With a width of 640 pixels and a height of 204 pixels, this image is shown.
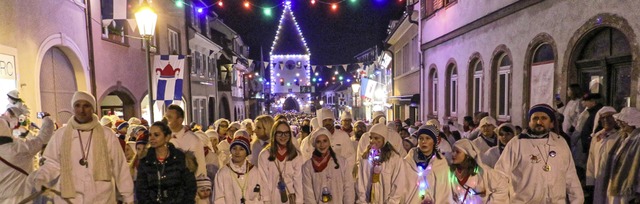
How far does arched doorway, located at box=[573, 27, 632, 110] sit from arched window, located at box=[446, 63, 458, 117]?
244 inches

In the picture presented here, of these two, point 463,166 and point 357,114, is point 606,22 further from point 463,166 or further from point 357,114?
point 357,114

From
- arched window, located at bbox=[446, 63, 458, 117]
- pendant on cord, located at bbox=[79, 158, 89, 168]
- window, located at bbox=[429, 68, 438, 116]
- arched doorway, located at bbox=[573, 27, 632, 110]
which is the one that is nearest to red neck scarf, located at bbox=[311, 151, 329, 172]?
pendant on cord, located at bbox=[79, 158, 89, 168]

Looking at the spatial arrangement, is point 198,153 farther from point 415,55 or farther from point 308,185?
point 415,55

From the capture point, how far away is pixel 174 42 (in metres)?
18.8

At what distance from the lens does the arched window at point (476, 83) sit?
38.7ft

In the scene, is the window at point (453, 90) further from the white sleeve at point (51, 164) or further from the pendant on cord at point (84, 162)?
the white sleeve at point (51, 164)

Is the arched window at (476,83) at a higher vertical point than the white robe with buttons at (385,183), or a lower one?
higher

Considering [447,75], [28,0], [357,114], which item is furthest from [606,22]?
[357,114]

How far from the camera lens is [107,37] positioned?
12.4 meters

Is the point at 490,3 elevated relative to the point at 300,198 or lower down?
elevated

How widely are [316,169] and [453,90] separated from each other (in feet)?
33.2

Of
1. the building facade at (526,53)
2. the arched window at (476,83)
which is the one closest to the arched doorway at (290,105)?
the building facade at (526,53)

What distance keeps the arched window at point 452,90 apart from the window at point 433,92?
146 cm

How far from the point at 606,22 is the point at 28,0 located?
10.7 metres
